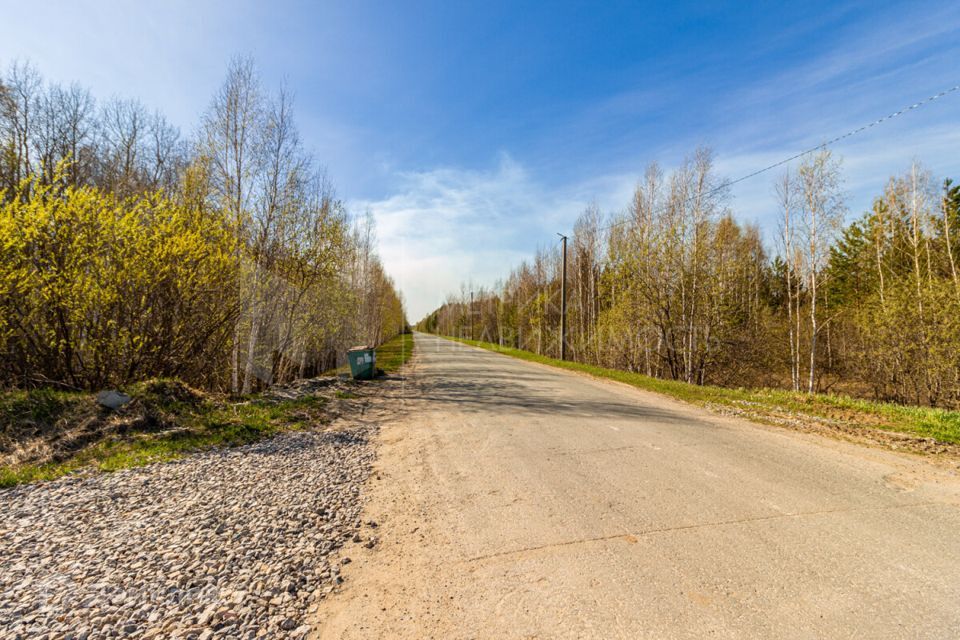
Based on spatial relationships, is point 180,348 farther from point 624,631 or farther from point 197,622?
point 624,631

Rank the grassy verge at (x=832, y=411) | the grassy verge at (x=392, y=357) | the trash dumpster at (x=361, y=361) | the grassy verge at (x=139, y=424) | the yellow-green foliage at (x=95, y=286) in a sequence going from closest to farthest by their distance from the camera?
the grassy verge at (x=139, y=424) < the grassy verge at (x=832, y=411) < the yellow-green foliage at (x=95, y=286) < the trash dumpster at (x=361, y=361) < the grassy verge at (x=392, y=357)

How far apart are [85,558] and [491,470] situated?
147 inches

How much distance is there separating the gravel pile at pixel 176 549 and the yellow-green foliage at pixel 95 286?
4.22 meters

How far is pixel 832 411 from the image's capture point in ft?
25.2

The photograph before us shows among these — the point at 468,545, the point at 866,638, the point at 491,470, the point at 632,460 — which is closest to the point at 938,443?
the point at 632,460

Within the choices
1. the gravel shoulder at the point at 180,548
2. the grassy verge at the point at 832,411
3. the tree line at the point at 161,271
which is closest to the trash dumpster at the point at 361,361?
the tree line at the point at 161,271

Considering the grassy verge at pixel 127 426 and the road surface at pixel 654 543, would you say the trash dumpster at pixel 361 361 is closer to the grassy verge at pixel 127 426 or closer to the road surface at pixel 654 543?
the grassy verge at pixel 127 426

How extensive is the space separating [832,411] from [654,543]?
7.28 meters

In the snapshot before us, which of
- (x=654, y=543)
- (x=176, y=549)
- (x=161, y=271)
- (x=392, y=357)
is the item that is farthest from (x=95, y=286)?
(x=392, y=357)

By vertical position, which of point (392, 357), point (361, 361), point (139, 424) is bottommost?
point (392, 357)

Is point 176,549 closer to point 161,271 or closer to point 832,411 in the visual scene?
point 161,271

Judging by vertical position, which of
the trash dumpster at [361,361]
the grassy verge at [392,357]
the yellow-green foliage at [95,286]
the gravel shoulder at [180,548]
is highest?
the yellow-green foliage at [95,286]

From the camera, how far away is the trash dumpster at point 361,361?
13.6 meters

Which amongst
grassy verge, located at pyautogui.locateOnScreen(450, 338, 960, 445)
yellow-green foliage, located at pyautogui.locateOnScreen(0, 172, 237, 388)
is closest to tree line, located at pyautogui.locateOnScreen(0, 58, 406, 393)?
yellow-green foliage, located at pyautogui.locateOnScreen(0, 172, 237, 388)
